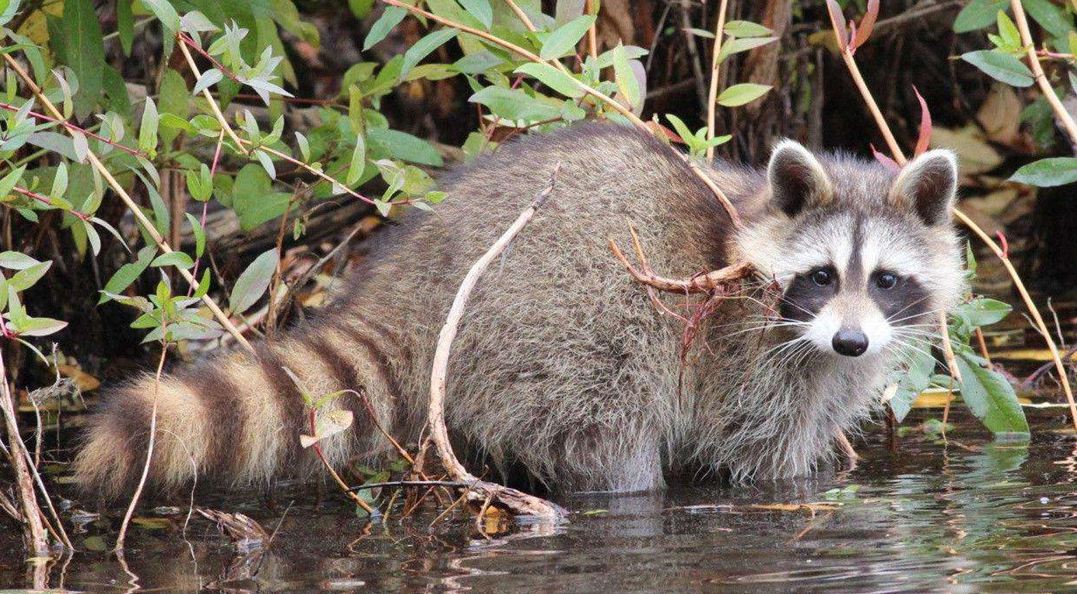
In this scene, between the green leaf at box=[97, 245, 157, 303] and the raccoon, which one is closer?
the green leaf at box=[97, 245, 157, 303]

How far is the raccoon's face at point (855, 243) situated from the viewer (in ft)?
12.6

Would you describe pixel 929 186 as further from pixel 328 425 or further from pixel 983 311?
pixel 328 425

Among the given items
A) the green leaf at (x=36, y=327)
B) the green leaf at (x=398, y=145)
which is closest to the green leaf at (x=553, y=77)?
the green leaf at (x=398, y=145)

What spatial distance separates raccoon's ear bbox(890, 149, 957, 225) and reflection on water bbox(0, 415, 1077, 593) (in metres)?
0.75

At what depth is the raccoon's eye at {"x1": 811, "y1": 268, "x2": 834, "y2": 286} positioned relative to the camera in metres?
3.89

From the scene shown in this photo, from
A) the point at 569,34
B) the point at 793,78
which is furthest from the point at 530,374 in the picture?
the point at 793,78

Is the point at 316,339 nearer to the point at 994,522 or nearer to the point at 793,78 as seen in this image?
the point at 994,522

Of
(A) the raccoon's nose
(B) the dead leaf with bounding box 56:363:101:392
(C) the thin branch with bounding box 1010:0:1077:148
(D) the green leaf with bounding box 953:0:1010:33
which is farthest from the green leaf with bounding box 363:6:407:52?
(B) the dead leaf with bounding box 56:363:101:392

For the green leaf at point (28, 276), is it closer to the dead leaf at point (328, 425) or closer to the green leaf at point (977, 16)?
the dead leaf at point (328, 425)

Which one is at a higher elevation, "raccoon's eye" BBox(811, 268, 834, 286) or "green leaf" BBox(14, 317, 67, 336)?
"raccoon's eye" BBox(811, 268, 834, 286)

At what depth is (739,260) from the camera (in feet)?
13.2

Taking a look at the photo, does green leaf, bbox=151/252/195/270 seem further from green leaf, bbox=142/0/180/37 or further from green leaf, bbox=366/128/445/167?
green leaf, bbox=366/128/445/167

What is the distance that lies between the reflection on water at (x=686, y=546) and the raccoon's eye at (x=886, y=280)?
54 centimetres

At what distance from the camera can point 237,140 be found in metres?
3.52
